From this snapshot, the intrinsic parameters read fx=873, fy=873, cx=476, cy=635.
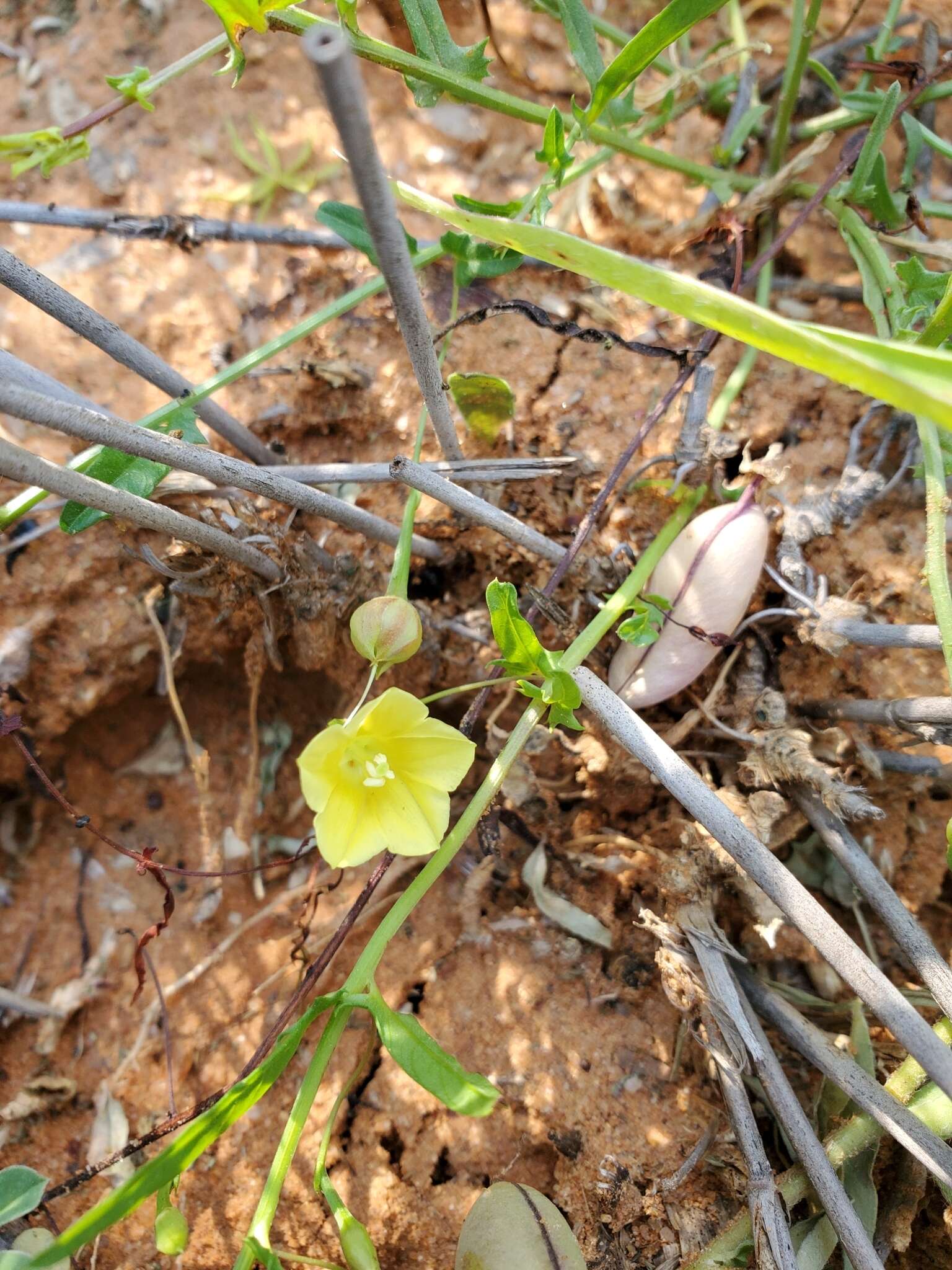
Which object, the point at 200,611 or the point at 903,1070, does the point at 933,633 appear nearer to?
the point at 903,1070

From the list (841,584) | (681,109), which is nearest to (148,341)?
(681,109)

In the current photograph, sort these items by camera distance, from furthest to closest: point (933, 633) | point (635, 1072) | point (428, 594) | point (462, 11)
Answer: point (462, 11)
point (428, 594)
point (635, 1072)
point (933, 633)

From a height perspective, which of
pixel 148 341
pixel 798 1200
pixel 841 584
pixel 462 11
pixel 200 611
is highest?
pixel 462 11

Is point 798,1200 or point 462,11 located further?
point 462,11

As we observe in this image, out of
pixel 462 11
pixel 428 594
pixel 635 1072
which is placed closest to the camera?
pixel 635 1072

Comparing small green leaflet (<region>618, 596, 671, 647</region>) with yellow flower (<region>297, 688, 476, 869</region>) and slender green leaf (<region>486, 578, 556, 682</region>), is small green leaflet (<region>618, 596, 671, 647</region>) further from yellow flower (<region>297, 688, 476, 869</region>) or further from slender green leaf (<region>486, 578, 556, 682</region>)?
yellow flower (<region>297, 688, 476, 869</region>)

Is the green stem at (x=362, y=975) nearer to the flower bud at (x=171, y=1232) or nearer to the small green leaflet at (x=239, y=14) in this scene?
the flower bud at (x=171, y=1232)

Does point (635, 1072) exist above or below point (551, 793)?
below
